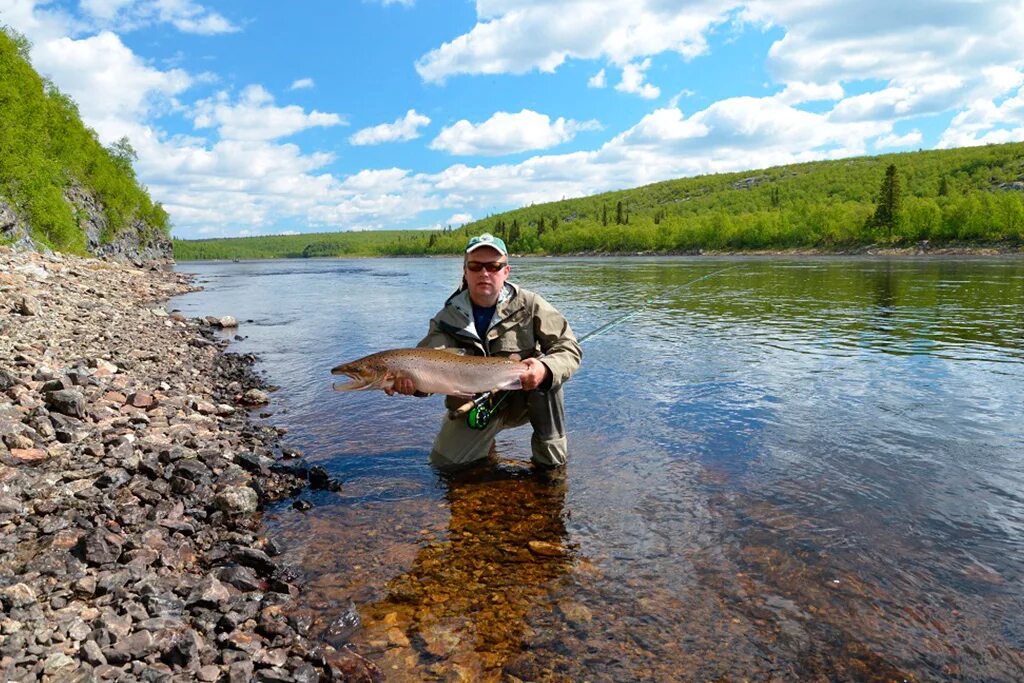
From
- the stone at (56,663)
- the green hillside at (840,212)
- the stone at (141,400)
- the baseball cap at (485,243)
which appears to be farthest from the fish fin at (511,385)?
the green hillside at (840,212)

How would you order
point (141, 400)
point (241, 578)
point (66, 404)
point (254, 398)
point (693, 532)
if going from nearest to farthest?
point (241, 578)
point (693, 532)
point (66, 404)
point (141, 400)
point (254, 398)

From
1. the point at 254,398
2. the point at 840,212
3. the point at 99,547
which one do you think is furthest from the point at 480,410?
the point at 840,212

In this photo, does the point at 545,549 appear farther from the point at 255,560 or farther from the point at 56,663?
the point at 56,663

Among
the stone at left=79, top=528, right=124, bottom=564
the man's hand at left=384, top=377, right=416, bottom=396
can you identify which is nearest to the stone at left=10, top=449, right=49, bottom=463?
the stone at left=79, top=528, right=124, bottom=564

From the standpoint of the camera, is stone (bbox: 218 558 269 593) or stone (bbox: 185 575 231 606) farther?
stone (bbox: 218 558 269 593)

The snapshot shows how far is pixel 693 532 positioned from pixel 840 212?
11064 centimetres

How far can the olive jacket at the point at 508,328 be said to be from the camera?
6.19 meters

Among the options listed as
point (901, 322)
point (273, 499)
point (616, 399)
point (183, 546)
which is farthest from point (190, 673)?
point (901, 322)

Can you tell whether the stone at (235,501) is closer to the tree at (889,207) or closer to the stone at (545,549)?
the stone at (545,549)

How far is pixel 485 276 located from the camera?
5.96m

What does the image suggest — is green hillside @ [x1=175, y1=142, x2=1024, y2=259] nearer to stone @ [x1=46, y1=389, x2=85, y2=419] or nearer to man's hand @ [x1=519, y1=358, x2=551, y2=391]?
man's hand @ [x1=519, y1=358, x2=551, y2=391]

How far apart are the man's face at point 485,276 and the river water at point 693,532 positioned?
2031 mm

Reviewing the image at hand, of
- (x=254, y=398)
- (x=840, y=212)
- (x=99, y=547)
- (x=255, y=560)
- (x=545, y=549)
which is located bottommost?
(x=545, y=549)

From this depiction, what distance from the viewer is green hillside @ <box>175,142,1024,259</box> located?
266ft
